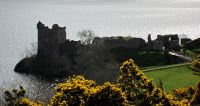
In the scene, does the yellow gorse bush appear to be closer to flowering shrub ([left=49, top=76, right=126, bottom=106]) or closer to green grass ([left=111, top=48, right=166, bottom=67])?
flowering shrub ([left=49, top=76, right=126, bottom=106])

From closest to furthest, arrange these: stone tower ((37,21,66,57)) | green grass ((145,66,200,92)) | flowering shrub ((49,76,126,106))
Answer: flowering shrub ((49,76,126,106)), green grass ((145,66,200,92)), stone tower ((37,21,66,57))

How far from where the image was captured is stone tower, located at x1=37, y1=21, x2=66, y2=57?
109 metres

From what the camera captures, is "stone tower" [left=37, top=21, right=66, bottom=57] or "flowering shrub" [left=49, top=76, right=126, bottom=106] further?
"stone tower" [left=37, top=21, right=66, bottom=57]

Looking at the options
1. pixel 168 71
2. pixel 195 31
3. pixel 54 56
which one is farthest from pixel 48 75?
pixel 195 31

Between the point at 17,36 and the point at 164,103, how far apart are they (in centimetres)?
16779

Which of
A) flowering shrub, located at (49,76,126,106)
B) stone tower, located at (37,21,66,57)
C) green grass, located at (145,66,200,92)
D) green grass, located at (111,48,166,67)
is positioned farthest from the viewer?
stone tower, located at (37,21,66,57)

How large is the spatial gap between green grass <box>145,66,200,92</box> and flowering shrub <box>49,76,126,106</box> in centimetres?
3214

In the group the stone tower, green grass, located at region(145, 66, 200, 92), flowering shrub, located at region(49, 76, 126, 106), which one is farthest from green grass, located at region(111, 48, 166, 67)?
flowering shrub, located at region(49, 76, 126, 106)

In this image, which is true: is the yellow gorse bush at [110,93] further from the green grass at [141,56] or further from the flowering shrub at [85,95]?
the green grass at [141,56]

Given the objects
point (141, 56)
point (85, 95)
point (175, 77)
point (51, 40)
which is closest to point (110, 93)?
point (85, 95)

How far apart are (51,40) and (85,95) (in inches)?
3520

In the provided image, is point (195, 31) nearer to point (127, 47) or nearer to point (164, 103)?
point (127, 47)

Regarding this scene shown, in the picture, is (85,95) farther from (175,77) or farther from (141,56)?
(141,56)

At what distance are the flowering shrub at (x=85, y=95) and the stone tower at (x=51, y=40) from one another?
86.0 m
